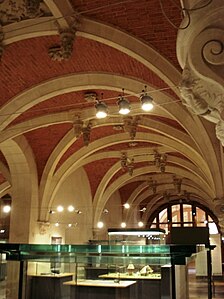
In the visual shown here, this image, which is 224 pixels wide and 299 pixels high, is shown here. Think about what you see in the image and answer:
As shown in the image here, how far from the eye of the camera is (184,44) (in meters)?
2.86

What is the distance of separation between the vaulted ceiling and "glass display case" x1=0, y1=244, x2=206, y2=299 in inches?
105

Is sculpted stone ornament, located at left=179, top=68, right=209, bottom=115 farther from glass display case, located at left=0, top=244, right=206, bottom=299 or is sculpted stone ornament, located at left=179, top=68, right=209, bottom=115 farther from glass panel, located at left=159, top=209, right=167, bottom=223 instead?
glass panel, located at left=159, top=209, right=167, bottom=223

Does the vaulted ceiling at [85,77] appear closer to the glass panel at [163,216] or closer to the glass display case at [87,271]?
the glass display case at [87,271]

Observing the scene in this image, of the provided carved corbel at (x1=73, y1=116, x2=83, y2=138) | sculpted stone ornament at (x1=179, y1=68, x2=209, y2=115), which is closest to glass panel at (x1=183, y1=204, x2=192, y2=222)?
carved corbel at (x1=73, y1=116, x2=83, y2=138)

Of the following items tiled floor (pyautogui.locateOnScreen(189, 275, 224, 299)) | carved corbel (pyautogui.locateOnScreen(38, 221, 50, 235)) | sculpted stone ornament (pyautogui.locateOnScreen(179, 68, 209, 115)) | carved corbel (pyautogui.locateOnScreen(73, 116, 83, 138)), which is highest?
carved corbel (pyautogui.locateOnScreen(73, 116, 83, 138))

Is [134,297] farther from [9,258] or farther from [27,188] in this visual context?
[27,188]

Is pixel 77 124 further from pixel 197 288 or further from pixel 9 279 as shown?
pixel 9 279

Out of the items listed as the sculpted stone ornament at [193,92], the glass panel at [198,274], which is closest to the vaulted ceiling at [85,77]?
the sculpted stone ornament at [193,92]

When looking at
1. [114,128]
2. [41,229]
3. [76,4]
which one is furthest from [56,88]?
[41,229]

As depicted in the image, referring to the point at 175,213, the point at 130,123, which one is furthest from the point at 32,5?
the point at 175,213

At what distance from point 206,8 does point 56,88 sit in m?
7.79

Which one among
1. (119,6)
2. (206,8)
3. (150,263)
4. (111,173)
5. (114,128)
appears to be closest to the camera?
(206,8)

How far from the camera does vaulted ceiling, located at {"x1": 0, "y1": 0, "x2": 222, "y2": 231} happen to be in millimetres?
7398

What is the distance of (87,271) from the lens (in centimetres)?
492
